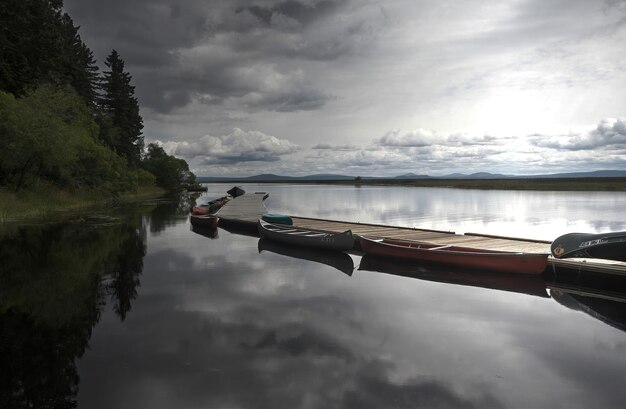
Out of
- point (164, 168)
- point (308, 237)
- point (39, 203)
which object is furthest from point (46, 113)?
point (164, 168)

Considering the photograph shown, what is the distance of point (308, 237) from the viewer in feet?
70.6

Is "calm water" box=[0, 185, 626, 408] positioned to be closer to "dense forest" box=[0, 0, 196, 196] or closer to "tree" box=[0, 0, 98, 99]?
"dense forest" box=[0, 0, 196, 196]

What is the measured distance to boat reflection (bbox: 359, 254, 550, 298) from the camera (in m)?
14.2

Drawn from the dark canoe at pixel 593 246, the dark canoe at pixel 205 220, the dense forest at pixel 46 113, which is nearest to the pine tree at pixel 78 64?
the dense forest at pixel 46 113

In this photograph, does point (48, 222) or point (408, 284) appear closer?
point (408, 284)

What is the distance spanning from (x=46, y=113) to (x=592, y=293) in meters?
39.1

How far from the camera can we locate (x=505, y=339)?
9648 mm

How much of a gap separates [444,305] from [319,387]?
6.25 meters

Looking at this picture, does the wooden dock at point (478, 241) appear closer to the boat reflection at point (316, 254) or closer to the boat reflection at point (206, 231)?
the boat reflection at point (316, 254)

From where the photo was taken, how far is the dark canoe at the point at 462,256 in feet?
48.9

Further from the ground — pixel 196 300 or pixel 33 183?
pixel 33 183

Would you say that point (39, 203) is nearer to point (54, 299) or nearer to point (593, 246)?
point (54, 299)

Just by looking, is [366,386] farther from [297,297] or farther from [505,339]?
[297,297]

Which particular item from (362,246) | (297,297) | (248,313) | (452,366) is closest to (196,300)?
(248,313)
